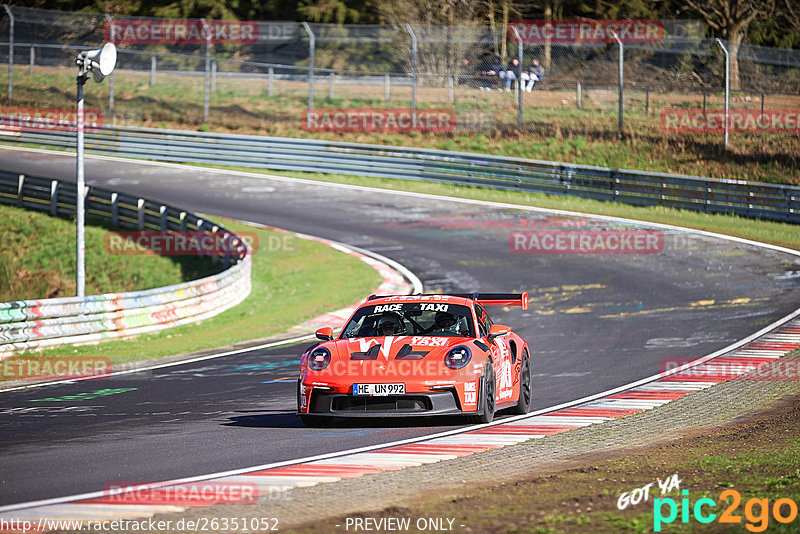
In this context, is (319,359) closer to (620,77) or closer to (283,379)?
(283,379)

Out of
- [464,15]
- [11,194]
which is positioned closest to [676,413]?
[11,194]

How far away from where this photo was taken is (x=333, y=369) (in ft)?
32.4

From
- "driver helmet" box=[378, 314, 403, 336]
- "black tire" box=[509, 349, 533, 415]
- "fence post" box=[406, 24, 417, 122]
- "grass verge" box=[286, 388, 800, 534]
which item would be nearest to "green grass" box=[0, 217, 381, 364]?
"driver helmet" box=[378, 314, 403, 336]

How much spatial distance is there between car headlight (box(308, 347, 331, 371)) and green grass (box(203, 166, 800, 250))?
18.4 metres

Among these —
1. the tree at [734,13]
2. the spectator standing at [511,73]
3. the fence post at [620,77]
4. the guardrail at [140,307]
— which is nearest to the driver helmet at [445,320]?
the guardrail at [140,307]

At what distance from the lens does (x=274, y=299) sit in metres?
22.2

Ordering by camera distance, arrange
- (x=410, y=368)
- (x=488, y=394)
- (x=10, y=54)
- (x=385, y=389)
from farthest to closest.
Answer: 1. (x=10, y=54)
2. (x=488, y=394)
3. (x=410, y=368)
4. (x=385, y=389)

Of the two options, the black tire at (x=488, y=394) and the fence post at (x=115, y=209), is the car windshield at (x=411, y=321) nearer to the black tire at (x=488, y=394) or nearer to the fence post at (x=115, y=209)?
the black tire at (x=488, y=394)

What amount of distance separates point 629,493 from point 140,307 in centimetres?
1289

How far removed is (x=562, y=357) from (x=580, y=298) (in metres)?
5.30

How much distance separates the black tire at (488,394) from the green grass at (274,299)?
24.8 feet

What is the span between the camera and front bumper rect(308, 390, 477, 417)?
966 cm

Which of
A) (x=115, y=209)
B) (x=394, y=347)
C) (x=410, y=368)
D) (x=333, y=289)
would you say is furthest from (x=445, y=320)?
(x=115, y=209)

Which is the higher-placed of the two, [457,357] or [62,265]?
[457,357]
